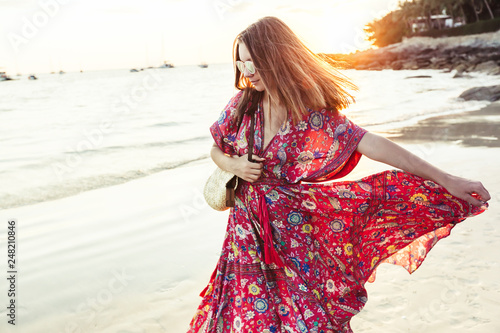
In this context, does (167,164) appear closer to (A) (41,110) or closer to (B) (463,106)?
(B) (463,106)

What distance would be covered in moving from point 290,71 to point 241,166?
19.5 inches

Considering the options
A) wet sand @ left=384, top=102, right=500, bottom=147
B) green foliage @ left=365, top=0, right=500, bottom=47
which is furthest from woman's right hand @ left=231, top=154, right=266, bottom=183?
green foliage @ left=365, top=0, right=500, bottom=47

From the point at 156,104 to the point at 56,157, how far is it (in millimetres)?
12269

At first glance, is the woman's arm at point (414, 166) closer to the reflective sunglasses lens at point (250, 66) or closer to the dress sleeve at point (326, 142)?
the dress sleeve at point (326, 142)

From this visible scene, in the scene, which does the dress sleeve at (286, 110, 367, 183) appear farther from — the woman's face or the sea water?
the sea water

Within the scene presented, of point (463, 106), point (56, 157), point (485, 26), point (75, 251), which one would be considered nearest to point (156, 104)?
point (56, 157)

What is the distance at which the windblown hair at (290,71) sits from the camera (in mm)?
2127

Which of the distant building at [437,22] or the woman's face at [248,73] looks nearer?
the woman's face at [248,73]

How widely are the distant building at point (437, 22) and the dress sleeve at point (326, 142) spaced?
70.0 meters

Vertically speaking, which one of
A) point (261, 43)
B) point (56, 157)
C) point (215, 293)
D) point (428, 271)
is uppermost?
point (261, 43)

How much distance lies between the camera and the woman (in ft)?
7.06

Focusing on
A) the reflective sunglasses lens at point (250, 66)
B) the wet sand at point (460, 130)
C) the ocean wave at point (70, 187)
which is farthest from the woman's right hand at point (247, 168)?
the wet sand at point (460, 130)

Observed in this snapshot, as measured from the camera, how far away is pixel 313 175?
7.53 ft

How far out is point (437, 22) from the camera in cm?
6938
